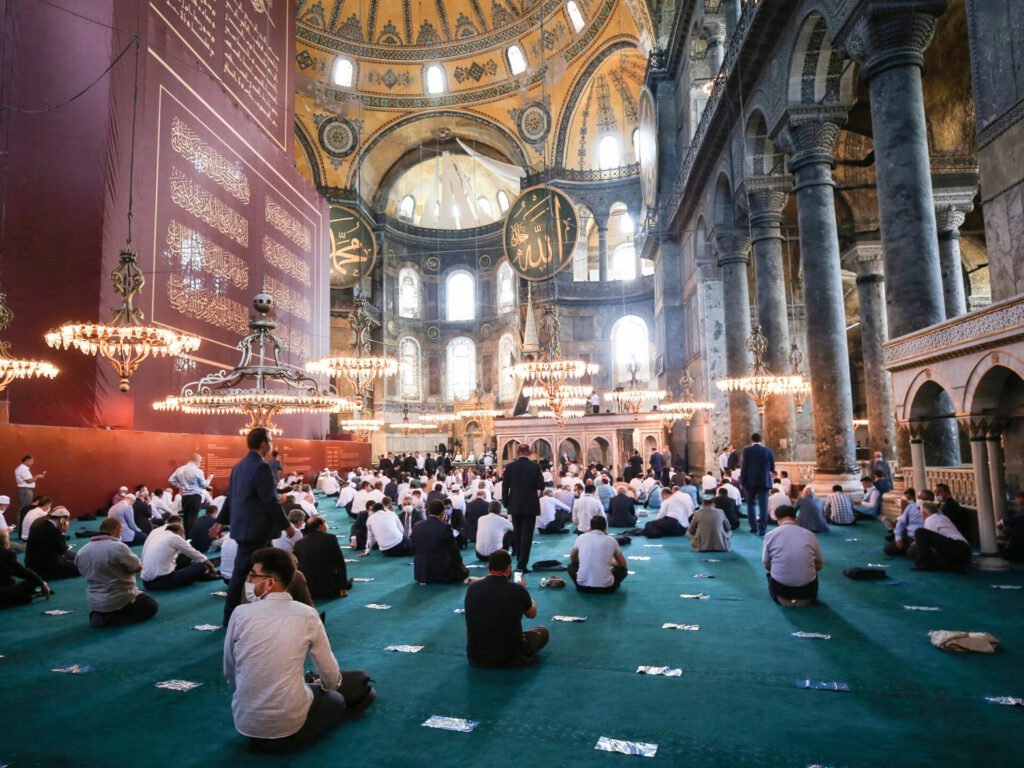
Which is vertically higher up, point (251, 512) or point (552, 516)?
point (251, 512)

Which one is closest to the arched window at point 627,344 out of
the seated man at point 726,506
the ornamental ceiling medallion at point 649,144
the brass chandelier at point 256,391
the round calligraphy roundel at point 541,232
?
the ornamental ceiling medallion at point 649,144

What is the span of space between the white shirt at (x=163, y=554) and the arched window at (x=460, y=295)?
24.0 meters

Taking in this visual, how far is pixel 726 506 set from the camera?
7.93 meters

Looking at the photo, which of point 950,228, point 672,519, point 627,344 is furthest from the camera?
point 627,344

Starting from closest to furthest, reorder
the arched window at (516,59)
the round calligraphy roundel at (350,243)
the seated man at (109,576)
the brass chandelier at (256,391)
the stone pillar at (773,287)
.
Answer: the seated man at (109,576) < the brass chandelier at (256,391) < the stone pillar at (773,287) < the round calligraphy roundel at (350,243) < the arched window at (516,59)

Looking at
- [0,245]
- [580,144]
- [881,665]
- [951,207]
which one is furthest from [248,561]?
[580,144]

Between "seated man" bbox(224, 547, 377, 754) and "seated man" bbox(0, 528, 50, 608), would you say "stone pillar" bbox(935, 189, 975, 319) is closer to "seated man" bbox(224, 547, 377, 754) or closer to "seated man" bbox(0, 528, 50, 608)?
"seated man" bbox(224, 547, 377, 754)

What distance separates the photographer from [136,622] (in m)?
4.34

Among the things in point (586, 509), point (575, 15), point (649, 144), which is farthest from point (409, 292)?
point (586, 509)

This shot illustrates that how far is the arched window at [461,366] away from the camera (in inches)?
1129

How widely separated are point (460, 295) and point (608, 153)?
8778 mm

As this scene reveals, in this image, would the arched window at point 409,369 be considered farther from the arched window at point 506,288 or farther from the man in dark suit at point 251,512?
the man in dark suit at point 251,512

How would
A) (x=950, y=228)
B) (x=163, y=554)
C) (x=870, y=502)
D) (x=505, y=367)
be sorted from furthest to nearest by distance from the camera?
1. (x=505, y=367)
2. (x=950, y=228)
3. (x=870, y=502)
4. (x=163, y=554)

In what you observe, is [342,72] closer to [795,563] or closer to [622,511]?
[622,511]
